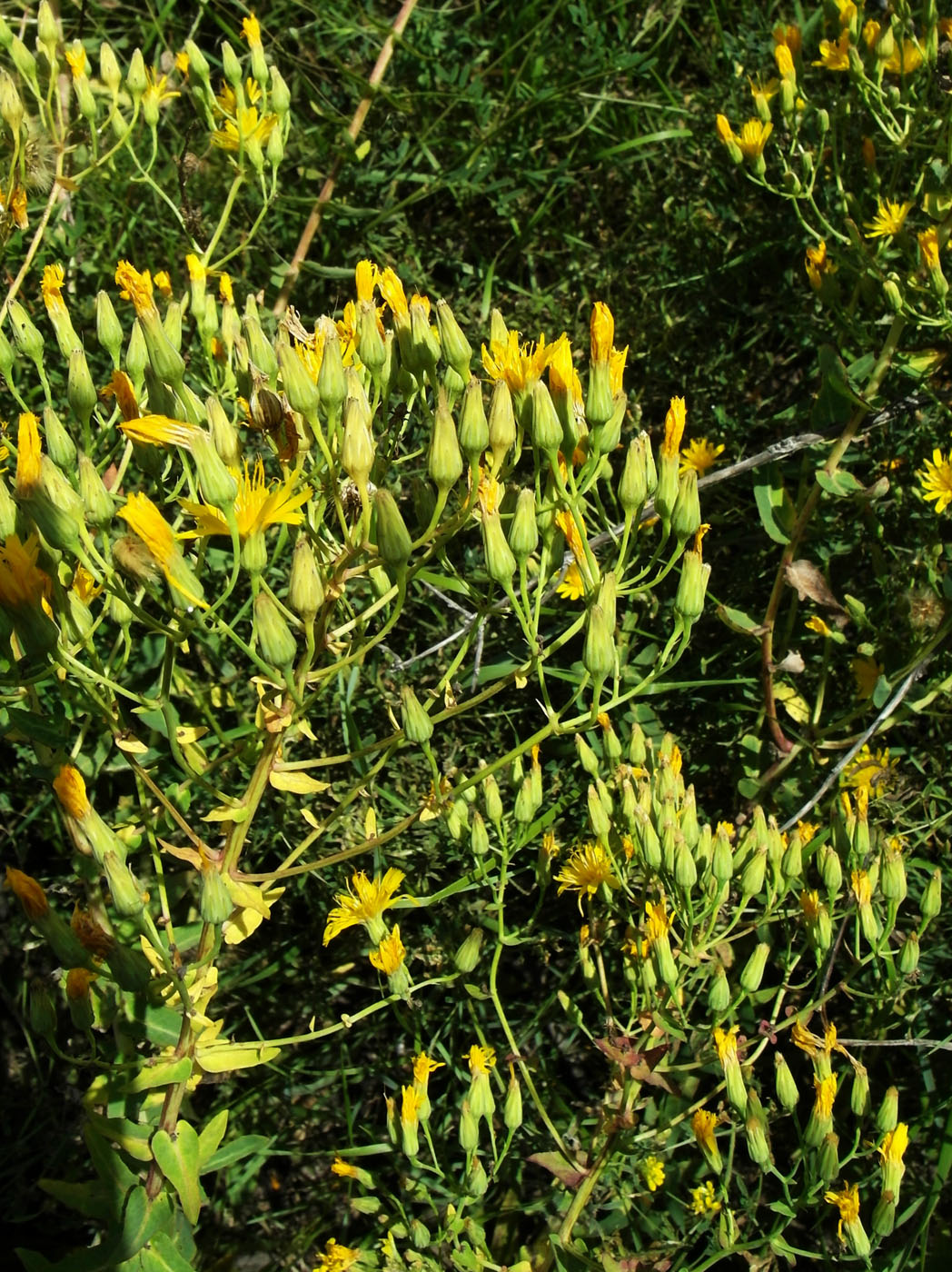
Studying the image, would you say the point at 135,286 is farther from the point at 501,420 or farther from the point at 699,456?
the point at 699,456

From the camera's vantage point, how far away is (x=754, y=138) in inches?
103

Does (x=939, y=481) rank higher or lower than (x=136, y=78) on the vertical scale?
lower

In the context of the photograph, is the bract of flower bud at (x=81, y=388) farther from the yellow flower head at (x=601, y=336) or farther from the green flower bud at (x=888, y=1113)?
the green flower bud at (x=888, y=1113)

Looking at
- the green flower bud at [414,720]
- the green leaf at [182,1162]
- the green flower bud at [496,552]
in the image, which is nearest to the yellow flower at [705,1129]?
the green leaf at [182,1162]

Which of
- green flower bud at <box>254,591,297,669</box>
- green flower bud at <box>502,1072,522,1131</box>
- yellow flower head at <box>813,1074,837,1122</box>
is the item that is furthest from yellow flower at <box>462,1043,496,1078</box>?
green flower bud at <box>254,591,297,669</box>

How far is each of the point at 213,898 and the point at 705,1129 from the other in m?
1.07

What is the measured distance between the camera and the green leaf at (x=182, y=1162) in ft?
5.69

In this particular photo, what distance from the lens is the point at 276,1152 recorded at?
8.42 feet

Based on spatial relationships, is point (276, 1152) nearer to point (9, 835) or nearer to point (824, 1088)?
point (9, 835)

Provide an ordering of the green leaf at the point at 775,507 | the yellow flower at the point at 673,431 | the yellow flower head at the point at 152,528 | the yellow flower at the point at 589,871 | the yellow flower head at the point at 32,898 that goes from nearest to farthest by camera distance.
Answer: the yellow flower head at the point at 152,528 < the yellow flower head at the point at 32,898 < the yellow flower at the point at 673,431 < the yellow flower at the point at 589,871 < the green leaf at the point at 775,507

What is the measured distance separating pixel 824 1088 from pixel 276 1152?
4.19 feet

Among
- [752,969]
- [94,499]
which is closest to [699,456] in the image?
[752,969]

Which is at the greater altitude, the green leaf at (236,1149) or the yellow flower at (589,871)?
the yellow flower at (589,871)

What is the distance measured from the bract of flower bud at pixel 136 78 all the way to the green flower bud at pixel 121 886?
1.83m
